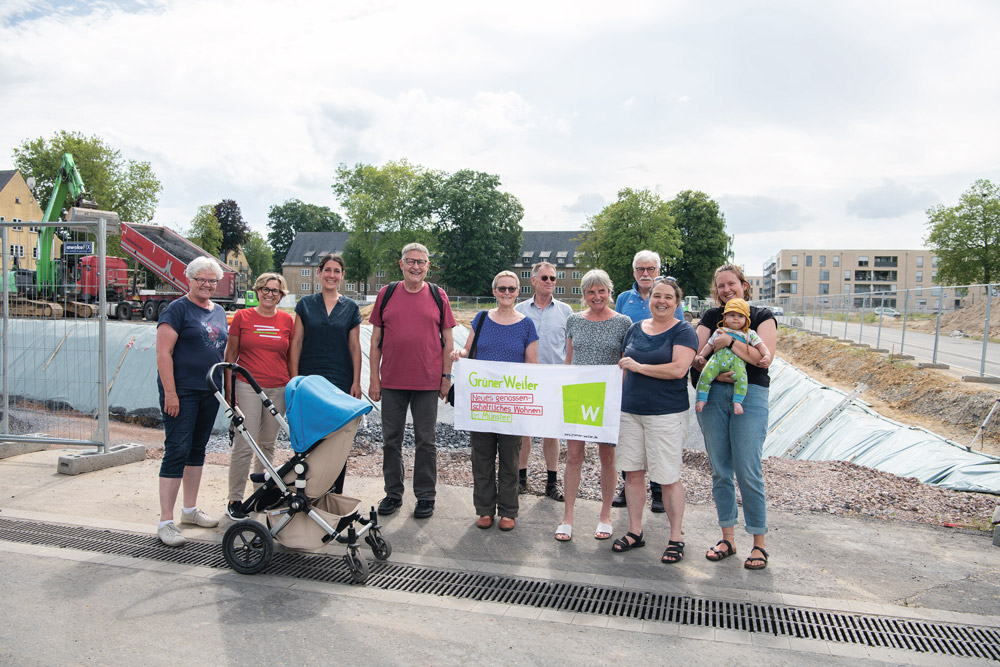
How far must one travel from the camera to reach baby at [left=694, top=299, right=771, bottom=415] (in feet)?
14.9

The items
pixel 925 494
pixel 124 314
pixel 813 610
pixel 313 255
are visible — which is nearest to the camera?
pixel 813 610

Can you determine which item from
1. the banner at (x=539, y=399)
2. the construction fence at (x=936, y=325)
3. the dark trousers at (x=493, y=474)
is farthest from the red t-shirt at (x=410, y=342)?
the construction fence at (x=936, y=325)

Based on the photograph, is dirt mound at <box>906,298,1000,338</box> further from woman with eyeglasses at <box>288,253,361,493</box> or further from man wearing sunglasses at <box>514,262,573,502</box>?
woman with eyeglasses at <box>288,253,361,493</box>

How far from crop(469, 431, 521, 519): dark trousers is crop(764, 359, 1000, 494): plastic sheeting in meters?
4.29

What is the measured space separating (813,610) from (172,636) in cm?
377

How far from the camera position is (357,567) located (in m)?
4.32

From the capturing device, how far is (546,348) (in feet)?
21.1

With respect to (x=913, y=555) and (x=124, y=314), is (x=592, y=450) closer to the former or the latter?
(x=913, y=555)

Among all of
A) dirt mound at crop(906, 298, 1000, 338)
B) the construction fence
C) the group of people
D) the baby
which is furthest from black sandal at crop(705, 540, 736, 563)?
dirt mound at crop(906, 298, 1000, 338)

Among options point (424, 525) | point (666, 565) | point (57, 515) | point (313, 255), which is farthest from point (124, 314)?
point (313, 255)

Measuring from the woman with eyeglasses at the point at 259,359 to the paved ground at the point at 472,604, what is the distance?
2.31 feet

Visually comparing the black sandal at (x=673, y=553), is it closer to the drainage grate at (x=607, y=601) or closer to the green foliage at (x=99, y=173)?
the drainage grate at (x=607, y=601)

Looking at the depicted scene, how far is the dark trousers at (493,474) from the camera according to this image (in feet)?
17.7

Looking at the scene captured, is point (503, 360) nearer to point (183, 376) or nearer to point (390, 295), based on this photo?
point (390, 295)
